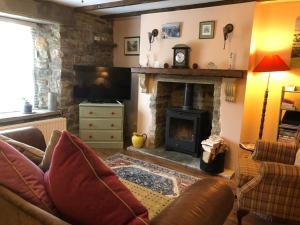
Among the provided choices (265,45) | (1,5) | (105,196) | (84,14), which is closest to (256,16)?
(265,45)

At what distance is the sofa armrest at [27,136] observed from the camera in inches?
82.3

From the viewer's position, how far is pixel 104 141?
4.07 metres

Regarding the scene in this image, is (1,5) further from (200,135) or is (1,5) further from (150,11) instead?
(200,135)

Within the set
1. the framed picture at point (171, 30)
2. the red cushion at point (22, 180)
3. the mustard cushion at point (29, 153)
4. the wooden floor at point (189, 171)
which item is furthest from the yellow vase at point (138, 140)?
the red cushion at point (22, 180)

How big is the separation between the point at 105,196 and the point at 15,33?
11.9 ft

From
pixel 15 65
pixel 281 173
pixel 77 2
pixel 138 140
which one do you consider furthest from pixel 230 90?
pixel 15 65

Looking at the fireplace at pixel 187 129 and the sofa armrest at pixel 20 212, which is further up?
the sofa armrest at pixel 20 212

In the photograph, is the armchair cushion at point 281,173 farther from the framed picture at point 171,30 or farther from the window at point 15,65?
the window at point 15,65

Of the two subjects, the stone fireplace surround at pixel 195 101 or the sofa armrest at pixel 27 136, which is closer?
the sofa armrest at pixel 27 136

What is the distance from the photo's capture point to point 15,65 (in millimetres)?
3646

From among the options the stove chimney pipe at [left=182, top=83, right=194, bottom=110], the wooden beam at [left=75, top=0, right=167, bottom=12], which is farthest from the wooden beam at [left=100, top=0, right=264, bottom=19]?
the stove chimney pipe at [left=182, top=83, right=194, bottom=110]

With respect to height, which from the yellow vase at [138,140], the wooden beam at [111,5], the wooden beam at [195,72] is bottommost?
the yellow vase at [138,140]

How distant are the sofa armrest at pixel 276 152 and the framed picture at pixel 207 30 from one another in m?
1.67

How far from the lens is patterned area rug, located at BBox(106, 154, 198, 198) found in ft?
8.97
